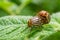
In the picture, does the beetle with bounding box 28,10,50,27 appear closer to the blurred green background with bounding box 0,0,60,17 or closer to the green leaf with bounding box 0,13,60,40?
the green leaf with bounding box 0,13,60,40

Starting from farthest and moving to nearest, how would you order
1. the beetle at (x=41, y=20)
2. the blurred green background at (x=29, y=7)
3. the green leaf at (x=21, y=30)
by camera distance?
the blurred green background at (x=29, y=7) < the beetle at (x=41, y=20) < the green leaf at (x=21, y=30)

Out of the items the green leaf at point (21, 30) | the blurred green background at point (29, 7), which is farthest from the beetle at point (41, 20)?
the blurred green background at point (29, 7)

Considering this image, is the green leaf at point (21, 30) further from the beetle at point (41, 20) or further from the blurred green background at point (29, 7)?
the blurred green background at point (29, 7)

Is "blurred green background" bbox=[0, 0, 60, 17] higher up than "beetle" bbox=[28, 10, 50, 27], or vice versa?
"blurred green background" bbox=[0, 0, 60, 17]

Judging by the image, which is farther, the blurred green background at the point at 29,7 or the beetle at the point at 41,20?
the blurred green background at the point at 29,7

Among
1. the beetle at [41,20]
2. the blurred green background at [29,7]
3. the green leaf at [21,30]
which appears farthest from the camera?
the blurred green background at [29,7]

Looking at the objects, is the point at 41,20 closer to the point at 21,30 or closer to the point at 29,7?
the point at 21,30

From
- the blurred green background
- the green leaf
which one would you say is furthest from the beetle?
the blurred green background
